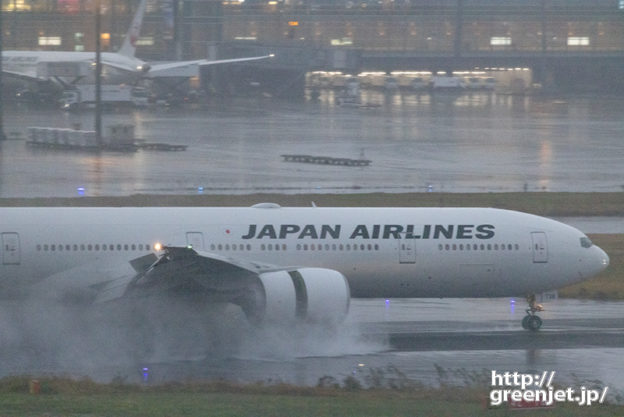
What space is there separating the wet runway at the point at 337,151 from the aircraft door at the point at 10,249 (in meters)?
20.6

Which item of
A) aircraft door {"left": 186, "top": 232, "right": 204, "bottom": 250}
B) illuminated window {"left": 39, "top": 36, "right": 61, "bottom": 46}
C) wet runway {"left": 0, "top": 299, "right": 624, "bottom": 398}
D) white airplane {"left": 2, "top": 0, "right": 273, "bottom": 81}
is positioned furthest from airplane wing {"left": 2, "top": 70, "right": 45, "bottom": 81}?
aircraft door {"left": 186, "top": 232, "right": 204, "bottom": 250}

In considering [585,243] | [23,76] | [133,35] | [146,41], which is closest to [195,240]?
[585,243]

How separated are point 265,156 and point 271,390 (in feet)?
142

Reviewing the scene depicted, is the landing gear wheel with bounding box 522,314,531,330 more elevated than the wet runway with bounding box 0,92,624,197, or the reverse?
the wet runway with bounding box 0,92,624,197

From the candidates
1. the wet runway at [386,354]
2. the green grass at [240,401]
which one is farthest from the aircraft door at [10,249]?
the green grass at [240,401]

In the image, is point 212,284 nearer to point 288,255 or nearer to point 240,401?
point 288,255

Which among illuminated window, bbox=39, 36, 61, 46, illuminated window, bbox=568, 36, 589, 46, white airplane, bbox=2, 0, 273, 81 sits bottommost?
white airplane, bbox=2, 0, 273, 81

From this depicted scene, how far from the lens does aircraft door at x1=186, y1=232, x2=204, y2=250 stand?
84.6 feet

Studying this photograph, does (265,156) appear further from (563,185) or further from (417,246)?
(417,246)

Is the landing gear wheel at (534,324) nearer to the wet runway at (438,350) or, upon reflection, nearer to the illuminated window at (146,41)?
the wet runway at (438,350)

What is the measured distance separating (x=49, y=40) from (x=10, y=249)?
100.0 m

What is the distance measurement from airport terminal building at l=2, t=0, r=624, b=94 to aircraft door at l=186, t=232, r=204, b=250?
8921 centimetres

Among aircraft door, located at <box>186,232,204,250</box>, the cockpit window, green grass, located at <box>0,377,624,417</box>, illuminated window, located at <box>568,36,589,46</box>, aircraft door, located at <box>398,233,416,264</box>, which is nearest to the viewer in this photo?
green grass, located at <box>0,377,624,417</box>

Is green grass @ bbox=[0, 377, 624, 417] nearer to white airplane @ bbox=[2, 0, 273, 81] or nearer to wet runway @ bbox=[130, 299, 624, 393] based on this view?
wet runway @ bbox=[130, 299, 624, 393]
